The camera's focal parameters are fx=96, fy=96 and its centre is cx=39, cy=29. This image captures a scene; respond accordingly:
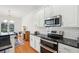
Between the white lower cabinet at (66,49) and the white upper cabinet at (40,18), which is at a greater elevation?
the white upper cabinet at (40,18)

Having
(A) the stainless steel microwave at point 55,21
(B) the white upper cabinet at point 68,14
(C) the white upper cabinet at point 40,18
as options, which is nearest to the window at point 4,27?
(C) the white upper cabinet at point 40,18

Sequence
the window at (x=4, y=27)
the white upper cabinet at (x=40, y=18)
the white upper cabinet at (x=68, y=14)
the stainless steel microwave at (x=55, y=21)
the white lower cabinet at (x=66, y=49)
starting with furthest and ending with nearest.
A: the window at (x=4, y=27), the white upper cabinet at (x=40, y=18), the stainless steel microwave at (x=55, y=21), the white upper cabinet at (x=68, y=14), the white lower cabinet at (x=66, y=49)

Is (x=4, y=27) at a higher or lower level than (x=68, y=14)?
lower

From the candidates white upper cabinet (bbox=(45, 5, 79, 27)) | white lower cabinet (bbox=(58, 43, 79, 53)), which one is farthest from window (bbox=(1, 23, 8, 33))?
white lower cabinet (bbox=(58, 43, 79, 53))

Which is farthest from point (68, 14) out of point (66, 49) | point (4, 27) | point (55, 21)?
point (4, 27)

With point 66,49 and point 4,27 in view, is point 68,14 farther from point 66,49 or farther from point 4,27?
point 4,27

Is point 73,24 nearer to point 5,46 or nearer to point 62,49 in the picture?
point 62,49

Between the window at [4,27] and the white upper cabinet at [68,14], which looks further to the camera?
the window at [4,27]

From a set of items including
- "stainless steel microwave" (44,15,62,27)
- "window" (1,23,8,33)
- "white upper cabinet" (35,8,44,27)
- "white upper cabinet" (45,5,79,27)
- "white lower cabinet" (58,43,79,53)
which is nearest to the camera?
"white lower cabinet" (58,43,79,53)

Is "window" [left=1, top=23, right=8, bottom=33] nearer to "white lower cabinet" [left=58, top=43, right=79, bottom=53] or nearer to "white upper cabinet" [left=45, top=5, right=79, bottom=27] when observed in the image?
"white upper cabinet" [left=45, top=5, right=79, bottom=27]

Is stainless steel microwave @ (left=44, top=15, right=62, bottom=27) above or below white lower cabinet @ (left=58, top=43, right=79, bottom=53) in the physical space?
above

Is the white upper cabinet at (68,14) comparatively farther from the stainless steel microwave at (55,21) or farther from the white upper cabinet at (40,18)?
the white upper cabinet at (40,18)

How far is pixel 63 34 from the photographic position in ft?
11.7
